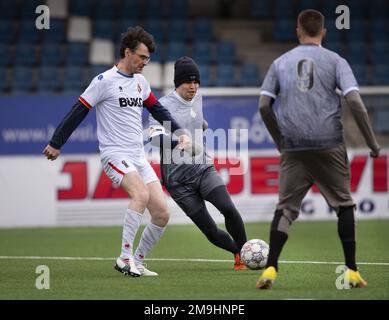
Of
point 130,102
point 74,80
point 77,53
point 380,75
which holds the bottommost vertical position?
point 130,102

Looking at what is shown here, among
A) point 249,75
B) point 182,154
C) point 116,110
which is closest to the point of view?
point 116,110

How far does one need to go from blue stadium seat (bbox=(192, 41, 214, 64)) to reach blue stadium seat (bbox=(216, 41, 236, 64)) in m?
0.22

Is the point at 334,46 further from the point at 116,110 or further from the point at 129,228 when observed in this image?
the point at 129,228

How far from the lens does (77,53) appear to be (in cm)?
2178

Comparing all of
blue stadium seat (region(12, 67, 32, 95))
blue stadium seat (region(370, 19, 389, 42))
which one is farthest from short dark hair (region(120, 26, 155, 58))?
blue stadium seat (region(370, 19, 389, 42))

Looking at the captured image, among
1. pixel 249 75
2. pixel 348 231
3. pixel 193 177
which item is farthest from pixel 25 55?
pixel 348 231

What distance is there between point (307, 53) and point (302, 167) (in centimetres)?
95

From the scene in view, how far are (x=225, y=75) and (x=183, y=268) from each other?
1107cm

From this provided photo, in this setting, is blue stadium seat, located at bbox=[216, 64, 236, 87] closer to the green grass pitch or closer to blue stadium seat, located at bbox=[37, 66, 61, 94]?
blue stadium seat, located at bbox=[37, 66, 61, 94]

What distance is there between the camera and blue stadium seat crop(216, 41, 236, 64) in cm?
2207

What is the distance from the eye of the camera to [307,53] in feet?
25.8

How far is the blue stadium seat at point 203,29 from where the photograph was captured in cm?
2306

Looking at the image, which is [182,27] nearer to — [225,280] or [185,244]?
[185,244]
